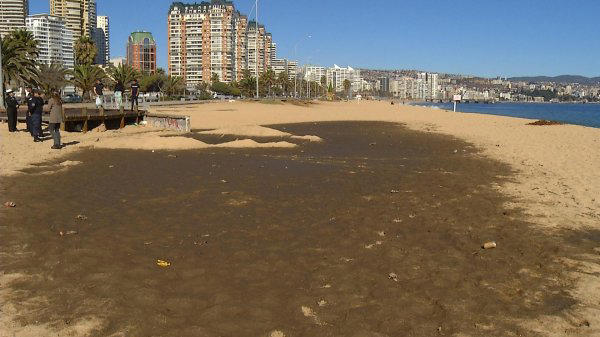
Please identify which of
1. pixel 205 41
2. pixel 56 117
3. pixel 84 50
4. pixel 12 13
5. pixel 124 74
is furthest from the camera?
pixel 205 41

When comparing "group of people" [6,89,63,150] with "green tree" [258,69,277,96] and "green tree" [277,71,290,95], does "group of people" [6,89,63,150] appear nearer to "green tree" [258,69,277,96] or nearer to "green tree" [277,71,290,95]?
"green tree" [258,69,277,96]

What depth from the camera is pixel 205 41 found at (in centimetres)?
18350

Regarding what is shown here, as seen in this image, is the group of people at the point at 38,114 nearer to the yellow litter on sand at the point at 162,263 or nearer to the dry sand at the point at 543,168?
the dry sand at the point at 543,168

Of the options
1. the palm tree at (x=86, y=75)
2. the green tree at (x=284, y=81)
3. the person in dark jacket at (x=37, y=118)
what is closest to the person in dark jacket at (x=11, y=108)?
the person in dark jacket at (x=37, y=118)

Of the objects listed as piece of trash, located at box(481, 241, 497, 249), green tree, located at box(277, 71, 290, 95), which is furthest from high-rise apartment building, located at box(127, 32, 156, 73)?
piece of trash, located at box(481, 241, 497, 249)

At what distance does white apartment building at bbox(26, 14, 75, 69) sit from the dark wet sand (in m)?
159

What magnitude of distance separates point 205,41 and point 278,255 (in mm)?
186459

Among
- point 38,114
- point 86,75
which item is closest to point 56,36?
point 86,75

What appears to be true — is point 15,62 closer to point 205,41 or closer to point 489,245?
point 489,245

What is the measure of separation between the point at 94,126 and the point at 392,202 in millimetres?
21116

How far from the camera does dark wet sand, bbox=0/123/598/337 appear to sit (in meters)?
4.65

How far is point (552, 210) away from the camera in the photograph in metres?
8.99

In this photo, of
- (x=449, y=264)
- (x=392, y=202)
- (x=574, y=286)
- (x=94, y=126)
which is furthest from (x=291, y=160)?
(x=94, y=126)

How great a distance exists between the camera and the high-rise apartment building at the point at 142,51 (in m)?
184
